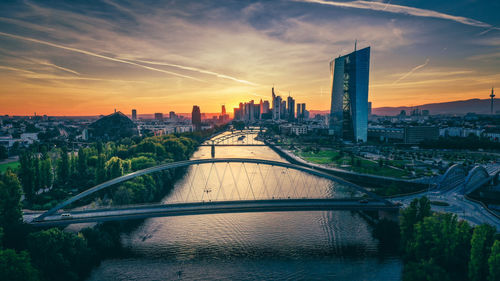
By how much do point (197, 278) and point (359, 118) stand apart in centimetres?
6798

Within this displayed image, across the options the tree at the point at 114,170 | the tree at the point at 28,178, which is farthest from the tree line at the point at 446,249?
the tree at the point at 28,178

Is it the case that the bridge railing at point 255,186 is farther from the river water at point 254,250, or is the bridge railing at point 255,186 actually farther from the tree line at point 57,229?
the river water at point 254,250

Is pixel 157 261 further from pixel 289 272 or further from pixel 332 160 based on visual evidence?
pixel 332 160

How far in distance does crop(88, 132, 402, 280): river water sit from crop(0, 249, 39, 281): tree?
139 inches

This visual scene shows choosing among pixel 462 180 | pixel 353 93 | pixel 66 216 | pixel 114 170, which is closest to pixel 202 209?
pixel 66 216

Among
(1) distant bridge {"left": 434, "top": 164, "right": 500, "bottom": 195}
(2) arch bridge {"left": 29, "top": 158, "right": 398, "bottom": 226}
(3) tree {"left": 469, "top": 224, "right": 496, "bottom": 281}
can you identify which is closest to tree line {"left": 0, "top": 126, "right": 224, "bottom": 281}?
(2) arch bridge {"left": 29, "top": 158, "right": 398, "bottom": 226}

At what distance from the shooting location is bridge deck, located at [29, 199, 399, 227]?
55.8 ft

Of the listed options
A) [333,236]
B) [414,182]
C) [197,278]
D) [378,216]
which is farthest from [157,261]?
[414,182]

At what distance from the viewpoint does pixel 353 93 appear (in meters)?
73.2

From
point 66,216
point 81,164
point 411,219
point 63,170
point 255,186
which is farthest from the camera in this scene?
point 255,186

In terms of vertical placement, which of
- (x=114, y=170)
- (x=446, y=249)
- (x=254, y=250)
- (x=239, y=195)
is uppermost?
(x=114, y=170)

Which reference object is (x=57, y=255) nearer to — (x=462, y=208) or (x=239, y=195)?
(x=239, y=195)

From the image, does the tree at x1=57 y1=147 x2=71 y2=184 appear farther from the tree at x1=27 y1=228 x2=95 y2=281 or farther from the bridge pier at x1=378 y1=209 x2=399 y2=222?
the bridge pier at x1=378 y1=209 x2=399 y2=222

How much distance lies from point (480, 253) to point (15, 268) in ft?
68.8
